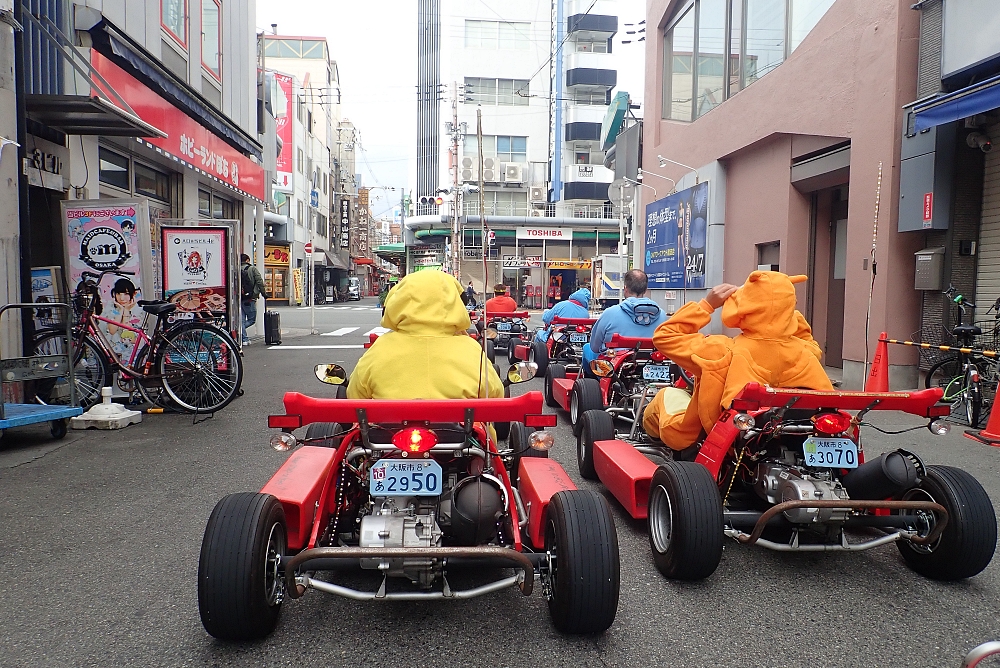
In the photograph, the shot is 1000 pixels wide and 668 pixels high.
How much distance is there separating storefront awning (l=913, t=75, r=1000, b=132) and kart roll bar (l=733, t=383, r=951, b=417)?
524 centimetres

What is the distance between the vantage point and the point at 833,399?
122 inches

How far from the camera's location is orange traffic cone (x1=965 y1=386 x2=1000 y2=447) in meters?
6.38

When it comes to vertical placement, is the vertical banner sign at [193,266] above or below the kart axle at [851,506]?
above

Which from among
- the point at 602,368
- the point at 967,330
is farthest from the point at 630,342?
the point at 967,330

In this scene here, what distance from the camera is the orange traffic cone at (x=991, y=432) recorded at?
638 centimetres

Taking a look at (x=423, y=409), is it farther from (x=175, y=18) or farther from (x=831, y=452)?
(x=175, y=18)

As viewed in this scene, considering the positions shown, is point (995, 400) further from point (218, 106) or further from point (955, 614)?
point (218, 106)

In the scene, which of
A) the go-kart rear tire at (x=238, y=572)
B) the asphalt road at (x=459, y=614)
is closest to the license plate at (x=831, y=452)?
the asphalt road at (x=459, y=614)

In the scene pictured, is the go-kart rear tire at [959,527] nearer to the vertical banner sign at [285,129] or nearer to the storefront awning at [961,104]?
the storefront awning at [961,104]

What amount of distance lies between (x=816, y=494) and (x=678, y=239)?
530 inches

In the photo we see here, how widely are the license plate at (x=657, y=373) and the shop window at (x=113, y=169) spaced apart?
7794mm

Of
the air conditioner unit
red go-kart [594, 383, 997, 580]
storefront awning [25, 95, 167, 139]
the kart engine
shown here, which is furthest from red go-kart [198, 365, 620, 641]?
the air conditioner unit

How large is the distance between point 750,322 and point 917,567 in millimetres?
1377

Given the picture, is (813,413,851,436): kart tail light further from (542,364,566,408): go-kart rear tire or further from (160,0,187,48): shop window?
(160,0,187,48): shop window
